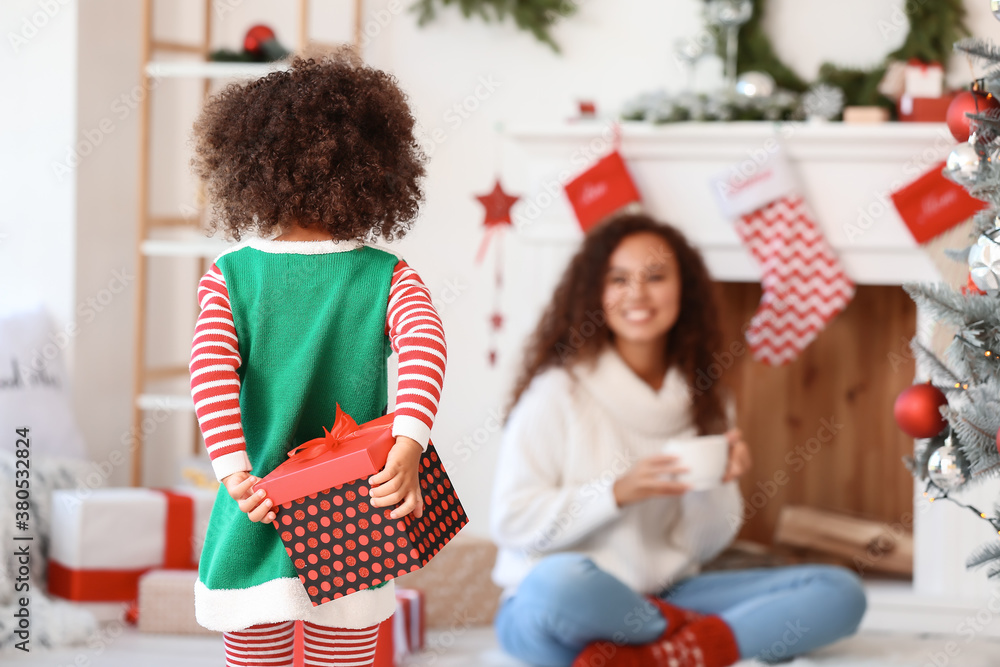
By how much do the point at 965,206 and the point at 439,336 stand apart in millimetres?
1502

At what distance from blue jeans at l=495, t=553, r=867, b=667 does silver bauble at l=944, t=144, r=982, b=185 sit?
796 mm

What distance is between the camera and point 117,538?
6.11ft

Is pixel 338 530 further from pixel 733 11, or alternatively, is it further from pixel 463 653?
pixel 733 11

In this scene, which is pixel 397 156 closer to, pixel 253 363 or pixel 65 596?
pixel 253 363

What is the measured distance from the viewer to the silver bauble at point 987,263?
1094mm

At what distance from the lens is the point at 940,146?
6.62 feet

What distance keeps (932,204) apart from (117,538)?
1727mm

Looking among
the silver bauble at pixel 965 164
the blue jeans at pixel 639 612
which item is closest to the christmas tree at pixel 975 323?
the silver bauble at pixel 965 164

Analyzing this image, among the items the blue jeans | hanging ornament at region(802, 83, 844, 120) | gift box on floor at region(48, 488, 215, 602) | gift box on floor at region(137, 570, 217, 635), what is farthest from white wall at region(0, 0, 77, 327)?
hanging ornament at region(802, 83, 844, 120)

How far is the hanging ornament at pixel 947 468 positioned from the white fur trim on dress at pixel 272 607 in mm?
705

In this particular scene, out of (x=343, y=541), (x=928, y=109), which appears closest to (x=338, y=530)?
(x=343, y=541)

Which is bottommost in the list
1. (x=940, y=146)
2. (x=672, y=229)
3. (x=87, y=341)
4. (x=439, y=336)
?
(x=87, y=341)

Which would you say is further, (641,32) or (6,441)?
(641,32)

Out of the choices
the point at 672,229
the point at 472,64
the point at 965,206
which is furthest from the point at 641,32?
the point at 965,206
